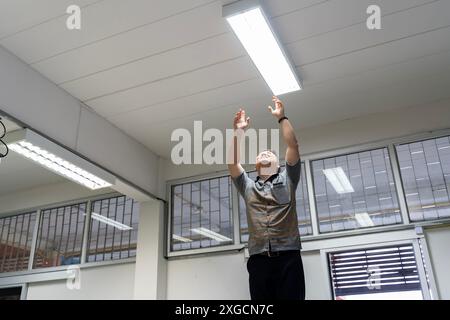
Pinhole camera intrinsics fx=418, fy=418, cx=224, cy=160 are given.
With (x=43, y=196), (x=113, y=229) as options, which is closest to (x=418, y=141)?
(x=113, y=229)

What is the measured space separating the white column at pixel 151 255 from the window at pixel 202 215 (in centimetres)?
16

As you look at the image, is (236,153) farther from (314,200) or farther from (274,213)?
(314,200)

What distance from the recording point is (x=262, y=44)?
104 inches

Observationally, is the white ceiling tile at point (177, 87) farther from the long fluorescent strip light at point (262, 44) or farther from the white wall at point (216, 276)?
the white wall at point (216, 276)

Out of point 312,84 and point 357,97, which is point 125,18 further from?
point 357,97

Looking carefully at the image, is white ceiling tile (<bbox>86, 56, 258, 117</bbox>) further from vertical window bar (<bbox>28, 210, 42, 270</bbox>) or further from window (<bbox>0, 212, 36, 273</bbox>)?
window (<bbox>0, 212, 36, 273</bbox>)

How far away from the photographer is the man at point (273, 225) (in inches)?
75.2

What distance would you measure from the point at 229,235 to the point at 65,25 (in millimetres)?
2220

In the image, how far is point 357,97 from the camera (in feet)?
11.3

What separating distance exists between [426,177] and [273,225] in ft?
6.21

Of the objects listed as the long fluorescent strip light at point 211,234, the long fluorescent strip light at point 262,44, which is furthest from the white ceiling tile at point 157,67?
the long fluorescent strip light at point 211,234

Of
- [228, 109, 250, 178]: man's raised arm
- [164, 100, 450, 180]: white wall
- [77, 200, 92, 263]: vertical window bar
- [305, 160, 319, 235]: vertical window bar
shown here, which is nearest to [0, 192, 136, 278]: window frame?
[77, 200, 92, 263]: vertical window bar

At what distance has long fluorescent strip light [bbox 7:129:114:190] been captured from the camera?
279cm
